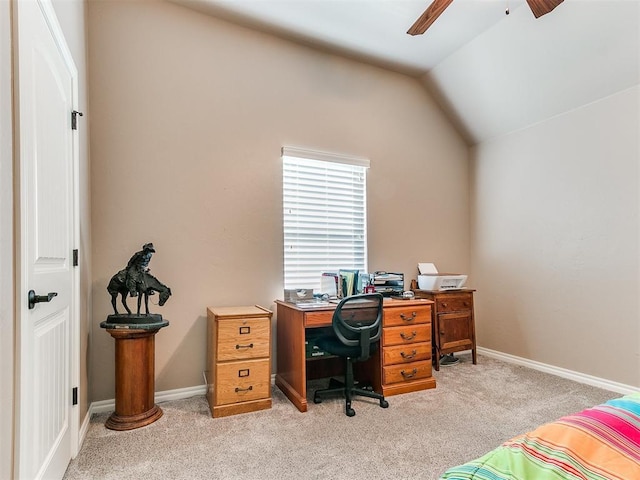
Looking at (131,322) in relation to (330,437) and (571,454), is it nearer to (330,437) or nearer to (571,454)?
(330,437)

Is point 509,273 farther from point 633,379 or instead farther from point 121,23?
point 121,23

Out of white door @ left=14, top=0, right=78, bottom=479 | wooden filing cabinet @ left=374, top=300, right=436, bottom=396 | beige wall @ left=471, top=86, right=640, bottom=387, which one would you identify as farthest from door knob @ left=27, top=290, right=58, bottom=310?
beige wall @ left=471, top=86, right=640, bottom=387

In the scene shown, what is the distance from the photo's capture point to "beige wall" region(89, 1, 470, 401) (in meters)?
2.73

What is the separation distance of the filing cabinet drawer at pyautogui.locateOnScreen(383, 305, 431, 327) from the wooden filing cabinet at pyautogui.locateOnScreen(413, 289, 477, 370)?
45cm

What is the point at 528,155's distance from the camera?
3752 millimetres

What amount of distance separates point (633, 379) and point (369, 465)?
2463mm

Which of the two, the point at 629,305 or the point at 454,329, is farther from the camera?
the point at 454,329

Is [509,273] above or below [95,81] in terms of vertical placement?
below

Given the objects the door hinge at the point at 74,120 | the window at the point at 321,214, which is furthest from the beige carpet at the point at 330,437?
the door hinge at the point at 74,120

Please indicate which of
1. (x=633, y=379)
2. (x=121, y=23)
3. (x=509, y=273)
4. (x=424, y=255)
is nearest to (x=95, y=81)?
(x=121, y=23)

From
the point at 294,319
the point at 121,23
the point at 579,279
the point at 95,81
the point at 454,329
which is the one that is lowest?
the point at 454,329

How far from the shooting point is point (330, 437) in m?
2.23

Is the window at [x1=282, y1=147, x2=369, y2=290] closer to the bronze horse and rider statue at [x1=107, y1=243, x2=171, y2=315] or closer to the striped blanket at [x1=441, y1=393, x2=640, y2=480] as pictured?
the bronze horse and rider statue at [x1=107, y1=243, x2=171, y2=315]

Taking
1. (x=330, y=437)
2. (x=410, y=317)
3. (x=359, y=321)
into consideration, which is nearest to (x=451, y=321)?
(x=410, y=317)
